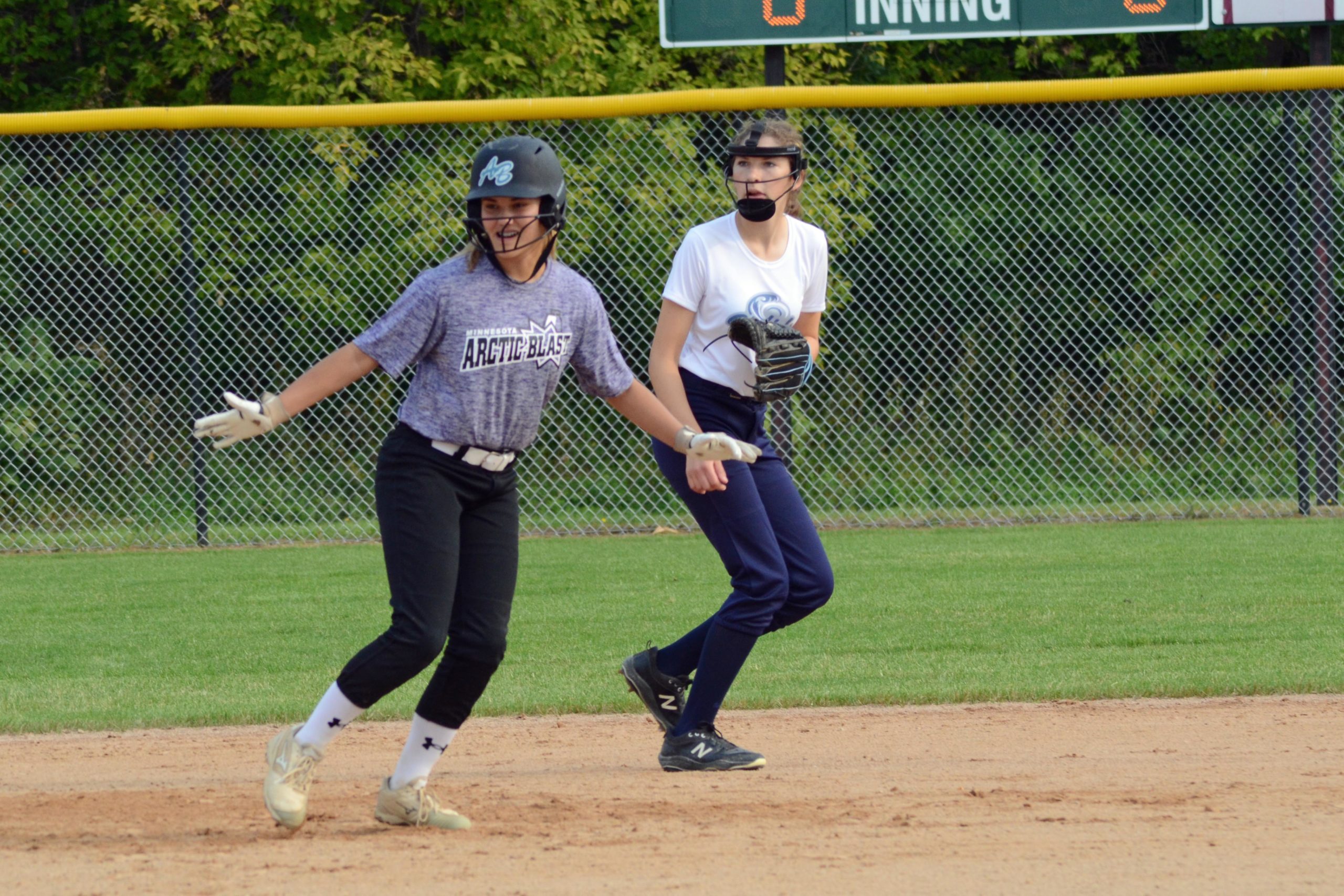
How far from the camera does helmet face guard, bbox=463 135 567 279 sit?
12.0ft

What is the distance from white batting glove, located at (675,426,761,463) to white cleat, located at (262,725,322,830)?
47.1 inches

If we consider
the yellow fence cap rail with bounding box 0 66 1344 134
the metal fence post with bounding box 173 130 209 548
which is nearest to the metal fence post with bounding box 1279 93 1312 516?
the yellow fence cap rail with bounding box 0 66 1344 134

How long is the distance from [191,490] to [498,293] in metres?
6.92

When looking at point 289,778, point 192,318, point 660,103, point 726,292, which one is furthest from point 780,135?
point 192,318

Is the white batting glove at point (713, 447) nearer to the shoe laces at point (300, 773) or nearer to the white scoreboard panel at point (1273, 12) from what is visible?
the shoe laces at point (300, 773)

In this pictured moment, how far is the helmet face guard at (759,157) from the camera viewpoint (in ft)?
14.8

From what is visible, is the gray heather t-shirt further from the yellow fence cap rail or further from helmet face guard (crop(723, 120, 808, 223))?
the yellow fence cap rail

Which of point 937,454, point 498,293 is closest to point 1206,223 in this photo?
point 937,454

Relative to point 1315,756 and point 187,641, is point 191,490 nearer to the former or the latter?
point 187,641

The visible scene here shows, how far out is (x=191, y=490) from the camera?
10055 mm

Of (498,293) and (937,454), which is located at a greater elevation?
(498,293)

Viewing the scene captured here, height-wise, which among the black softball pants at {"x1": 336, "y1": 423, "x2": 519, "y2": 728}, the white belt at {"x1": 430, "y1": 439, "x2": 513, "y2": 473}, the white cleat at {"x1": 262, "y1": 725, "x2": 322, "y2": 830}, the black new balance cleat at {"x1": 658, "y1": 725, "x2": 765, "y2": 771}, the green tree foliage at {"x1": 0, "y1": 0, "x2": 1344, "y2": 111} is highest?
the green tree foliage at {"x1": 0, "y1": 0, "x2": 1344, "y2": 111}

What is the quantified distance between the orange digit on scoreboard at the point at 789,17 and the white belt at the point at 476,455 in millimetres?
6803

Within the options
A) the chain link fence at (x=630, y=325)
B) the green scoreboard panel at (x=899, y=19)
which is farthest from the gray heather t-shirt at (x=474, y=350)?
the green scoreboard panel at (x=899, y=19)
